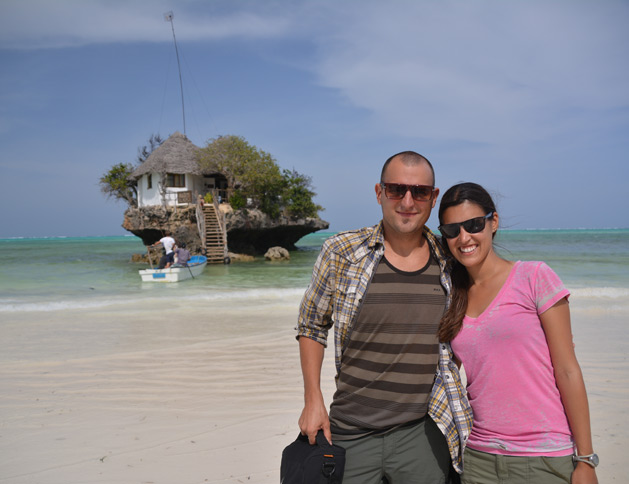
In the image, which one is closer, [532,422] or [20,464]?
[532,422]

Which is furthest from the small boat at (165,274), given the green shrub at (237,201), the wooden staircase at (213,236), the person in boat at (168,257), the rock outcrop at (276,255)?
the green shrub at (237,201)

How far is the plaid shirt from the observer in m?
2.14

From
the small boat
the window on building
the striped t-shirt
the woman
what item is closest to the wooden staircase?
the window on building

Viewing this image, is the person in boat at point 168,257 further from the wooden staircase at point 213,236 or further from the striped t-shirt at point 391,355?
the striped t-shirt at point 391,355

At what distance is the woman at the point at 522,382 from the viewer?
1940 mm

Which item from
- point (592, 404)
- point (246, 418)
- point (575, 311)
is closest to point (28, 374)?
point (246, 418)

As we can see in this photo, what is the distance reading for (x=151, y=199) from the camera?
1229 inches

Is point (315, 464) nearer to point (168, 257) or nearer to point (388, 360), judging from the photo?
point (388, 360)

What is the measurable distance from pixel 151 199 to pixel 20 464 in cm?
2906

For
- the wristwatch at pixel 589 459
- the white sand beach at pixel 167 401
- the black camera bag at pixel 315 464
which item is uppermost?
the wristwatch at pixel 589 459

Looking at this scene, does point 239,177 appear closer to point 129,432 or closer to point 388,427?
point 129,432

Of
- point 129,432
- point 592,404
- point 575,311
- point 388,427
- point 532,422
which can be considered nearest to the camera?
point 532,422

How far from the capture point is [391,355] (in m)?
2.18

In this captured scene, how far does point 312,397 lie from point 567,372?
1112 millimetres
